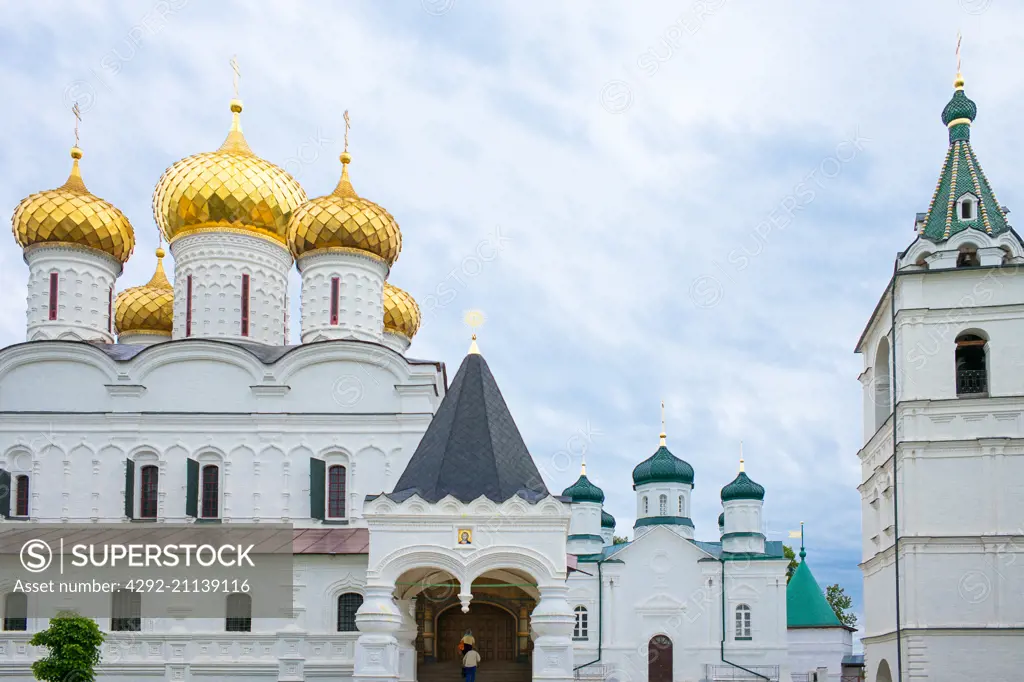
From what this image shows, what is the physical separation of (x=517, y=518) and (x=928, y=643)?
8035mm

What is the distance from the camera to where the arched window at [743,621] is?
33625mm

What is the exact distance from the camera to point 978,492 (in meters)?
19.7

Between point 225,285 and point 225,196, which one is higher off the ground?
point 225,196

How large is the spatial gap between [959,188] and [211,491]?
14831mm

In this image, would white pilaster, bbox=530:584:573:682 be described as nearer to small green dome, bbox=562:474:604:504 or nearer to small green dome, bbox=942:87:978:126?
small green dome, bbox=942:87:978:126

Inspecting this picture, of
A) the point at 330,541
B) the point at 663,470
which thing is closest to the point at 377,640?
the point at 330,541

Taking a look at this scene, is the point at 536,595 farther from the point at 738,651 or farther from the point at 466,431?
the point at 738,651

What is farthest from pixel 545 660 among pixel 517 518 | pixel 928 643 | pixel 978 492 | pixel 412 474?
pixel 978 492

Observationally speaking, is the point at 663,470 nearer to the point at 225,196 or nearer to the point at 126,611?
the point at 225,196

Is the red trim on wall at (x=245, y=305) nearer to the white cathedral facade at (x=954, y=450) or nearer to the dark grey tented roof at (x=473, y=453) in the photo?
the dark grey tented roof at (x=473, y=453)

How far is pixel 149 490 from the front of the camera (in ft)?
71.9

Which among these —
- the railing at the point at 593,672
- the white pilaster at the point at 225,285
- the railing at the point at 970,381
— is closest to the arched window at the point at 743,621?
the railing at the point at 593,672

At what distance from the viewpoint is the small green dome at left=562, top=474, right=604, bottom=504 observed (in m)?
38.8

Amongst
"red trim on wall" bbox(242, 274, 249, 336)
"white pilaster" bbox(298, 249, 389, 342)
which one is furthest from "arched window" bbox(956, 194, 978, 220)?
"red trim on wall" bbox(242, 274, 249, 336)
